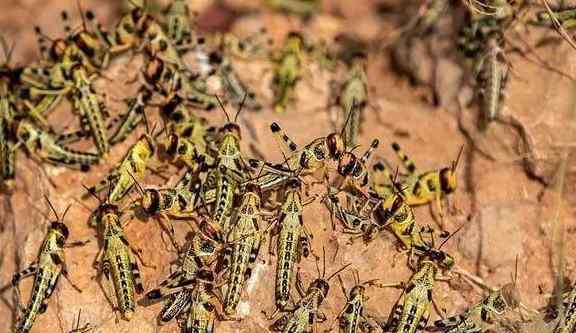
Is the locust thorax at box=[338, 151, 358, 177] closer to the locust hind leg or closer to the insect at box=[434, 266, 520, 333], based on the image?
the insect at box=[434, 266, 520, 333]

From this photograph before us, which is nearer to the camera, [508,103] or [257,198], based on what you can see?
[257,198]

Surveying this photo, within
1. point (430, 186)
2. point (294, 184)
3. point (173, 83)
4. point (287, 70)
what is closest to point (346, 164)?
point (294, 184)

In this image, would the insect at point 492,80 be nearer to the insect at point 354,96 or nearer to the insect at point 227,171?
the insect at point 354,96

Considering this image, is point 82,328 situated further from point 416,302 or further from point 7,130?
point 416,302

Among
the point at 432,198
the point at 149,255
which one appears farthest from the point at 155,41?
the point at 432,198

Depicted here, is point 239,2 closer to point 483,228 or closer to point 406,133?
point 406,133

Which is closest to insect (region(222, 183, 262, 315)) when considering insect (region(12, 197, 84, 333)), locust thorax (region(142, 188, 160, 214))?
locust thorax (region(142, 188, 160, 214))

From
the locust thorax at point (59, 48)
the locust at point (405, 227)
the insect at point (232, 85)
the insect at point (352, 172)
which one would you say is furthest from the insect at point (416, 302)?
the locust thorax at point (59, 48)
